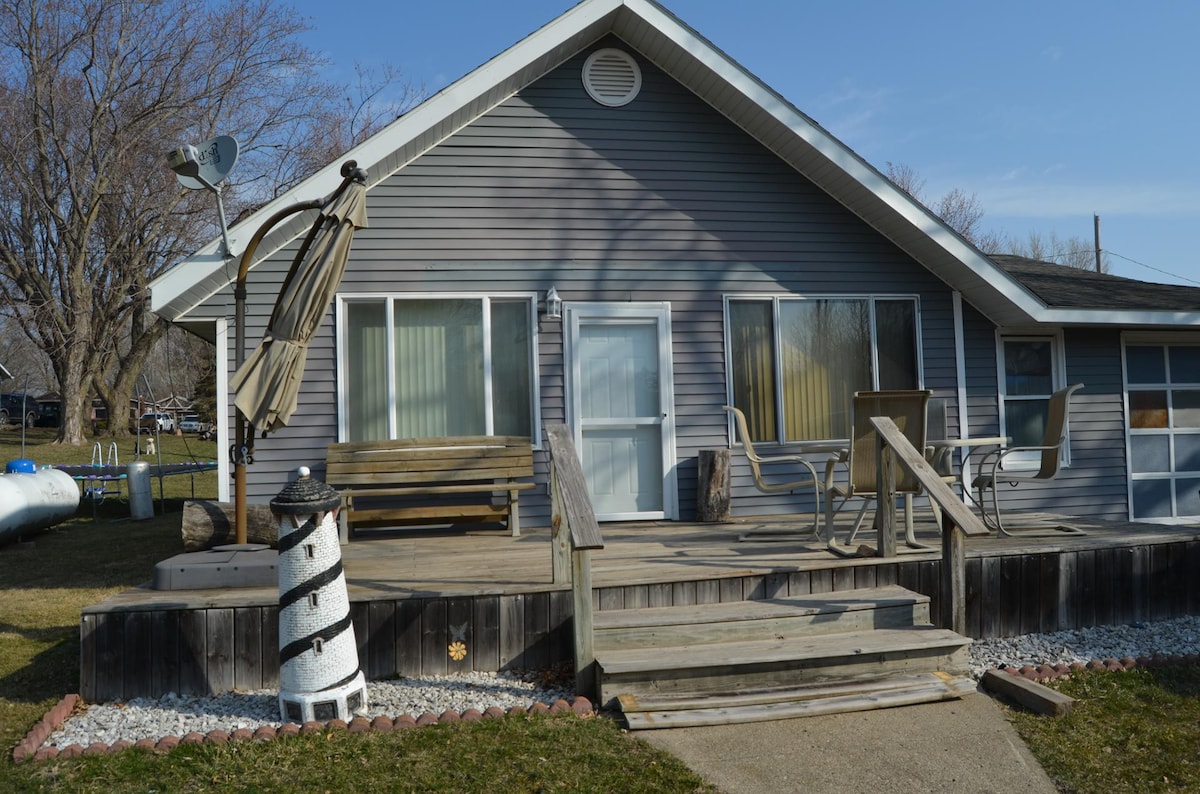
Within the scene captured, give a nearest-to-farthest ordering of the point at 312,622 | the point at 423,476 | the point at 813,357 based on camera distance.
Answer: the point at 312,622 < the point at 423,476 < the point at 813,357

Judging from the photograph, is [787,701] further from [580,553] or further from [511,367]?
[511,367]

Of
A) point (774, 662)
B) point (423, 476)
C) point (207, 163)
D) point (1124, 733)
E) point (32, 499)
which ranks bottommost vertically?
point (1124, 733)

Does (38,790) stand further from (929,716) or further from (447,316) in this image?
(447,316)

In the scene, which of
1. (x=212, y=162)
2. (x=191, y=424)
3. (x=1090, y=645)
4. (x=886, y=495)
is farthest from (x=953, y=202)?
(x=212, y=162)

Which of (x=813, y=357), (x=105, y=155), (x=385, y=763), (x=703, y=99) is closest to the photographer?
(x=385, y=763)

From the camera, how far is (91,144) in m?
21.1

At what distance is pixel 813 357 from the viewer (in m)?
7.94

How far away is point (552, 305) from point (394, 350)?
4.40ft

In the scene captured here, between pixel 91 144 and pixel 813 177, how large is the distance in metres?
19.6

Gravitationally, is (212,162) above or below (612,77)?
below

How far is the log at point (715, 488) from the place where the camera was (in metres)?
7.38

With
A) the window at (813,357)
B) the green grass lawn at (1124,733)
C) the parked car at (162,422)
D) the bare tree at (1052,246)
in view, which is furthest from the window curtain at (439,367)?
the bare tree at (1052,246)

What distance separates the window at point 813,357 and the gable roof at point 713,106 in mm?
703

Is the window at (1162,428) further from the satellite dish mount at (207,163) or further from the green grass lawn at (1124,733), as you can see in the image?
the satellite dish mount at (207,163)
